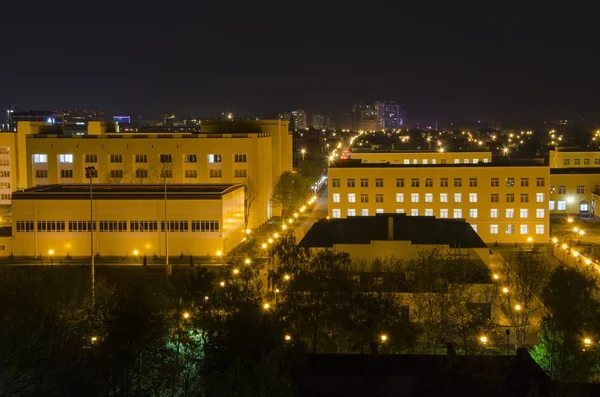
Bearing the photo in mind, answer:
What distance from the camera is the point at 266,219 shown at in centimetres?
3744

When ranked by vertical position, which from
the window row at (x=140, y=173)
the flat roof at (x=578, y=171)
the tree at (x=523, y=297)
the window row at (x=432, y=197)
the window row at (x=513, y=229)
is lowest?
the window row at (x=513, y=229)

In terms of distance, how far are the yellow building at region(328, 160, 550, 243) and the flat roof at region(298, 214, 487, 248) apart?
15.8 ft

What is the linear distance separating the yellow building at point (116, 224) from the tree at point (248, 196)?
5.44 m

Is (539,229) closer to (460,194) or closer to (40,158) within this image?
(460,194)

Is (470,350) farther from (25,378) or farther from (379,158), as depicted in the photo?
(379,158)

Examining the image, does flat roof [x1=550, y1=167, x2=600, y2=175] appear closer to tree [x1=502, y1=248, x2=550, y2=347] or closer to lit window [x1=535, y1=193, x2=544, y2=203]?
lit window [x1=535, y1=193, x2=544, y2=203]

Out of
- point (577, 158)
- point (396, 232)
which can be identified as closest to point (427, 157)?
point (577, 158)

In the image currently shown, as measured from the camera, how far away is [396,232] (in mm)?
23609

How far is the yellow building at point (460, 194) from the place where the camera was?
1214 inches

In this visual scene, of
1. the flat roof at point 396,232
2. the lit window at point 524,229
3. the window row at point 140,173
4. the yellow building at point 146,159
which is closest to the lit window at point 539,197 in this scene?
the lit window at point 524,229

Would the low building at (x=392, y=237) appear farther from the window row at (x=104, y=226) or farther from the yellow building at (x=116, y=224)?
the window row at (x=104, y=226)

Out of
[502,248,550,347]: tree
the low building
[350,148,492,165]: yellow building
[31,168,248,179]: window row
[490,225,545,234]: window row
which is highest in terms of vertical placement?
[350,148,492,165]: yellow building

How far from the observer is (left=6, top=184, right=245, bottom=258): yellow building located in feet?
88.3

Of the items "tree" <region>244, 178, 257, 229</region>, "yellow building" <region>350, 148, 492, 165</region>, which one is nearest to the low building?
"tree" <region>244, 178, 257, 229</region>
